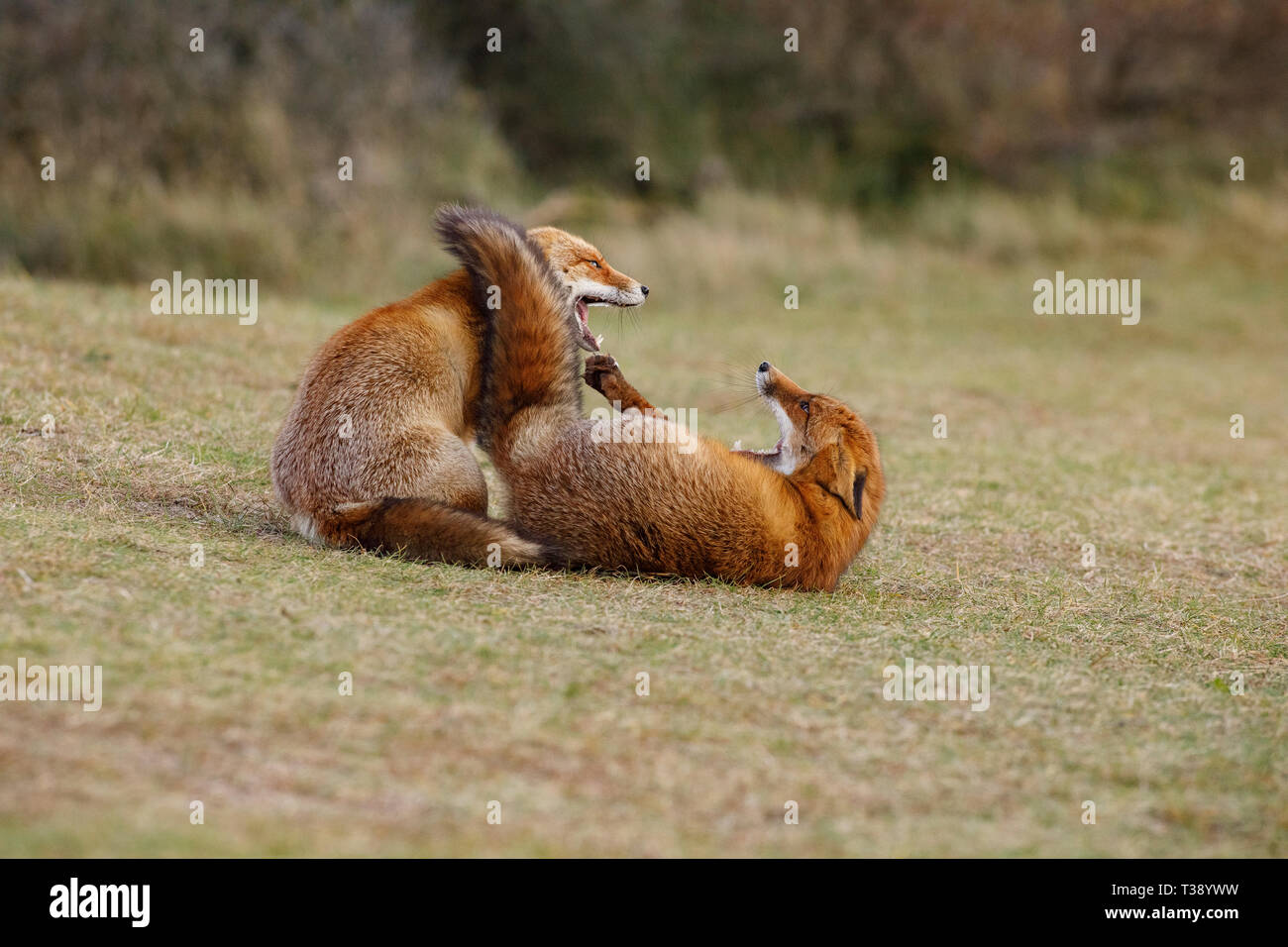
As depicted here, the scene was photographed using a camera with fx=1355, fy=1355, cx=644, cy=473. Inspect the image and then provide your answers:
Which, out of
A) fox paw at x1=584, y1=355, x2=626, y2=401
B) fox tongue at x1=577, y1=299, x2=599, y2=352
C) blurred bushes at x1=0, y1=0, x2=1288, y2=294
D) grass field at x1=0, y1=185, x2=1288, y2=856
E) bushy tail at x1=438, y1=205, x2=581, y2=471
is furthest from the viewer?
blurred bushes at x1=0, y1=0, x2=1288, y2=294

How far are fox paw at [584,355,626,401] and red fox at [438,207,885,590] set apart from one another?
1.2 inches

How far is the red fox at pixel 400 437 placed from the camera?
562 centimetres

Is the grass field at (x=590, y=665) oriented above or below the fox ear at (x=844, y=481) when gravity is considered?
below

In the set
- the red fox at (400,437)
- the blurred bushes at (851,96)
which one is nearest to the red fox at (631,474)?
the red fox at (400,437)

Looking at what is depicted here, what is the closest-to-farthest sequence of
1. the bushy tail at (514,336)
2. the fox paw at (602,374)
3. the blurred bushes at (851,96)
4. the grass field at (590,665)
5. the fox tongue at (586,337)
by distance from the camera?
the grass field at (590,665) → the bushy tail at (514,336) → the fox paw at (602,374) → the fox tongue at (586,337) → the blurred bushes at (851,96)

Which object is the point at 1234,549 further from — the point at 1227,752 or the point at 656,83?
the point at 656,83

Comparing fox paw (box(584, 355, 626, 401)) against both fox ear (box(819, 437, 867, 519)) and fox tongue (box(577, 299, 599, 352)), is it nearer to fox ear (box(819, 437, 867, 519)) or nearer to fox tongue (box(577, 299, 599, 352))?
fox tongue (box(577, 299, 599, 352))

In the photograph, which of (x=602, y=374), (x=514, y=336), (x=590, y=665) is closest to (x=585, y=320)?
(x=602, y=374)

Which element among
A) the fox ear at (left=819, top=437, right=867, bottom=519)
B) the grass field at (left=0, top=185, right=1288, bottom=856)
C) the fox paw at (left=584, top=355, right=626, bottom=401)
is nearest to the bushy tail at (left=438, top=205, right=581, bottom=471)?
the fox paw at (left=584, top=355, right=626, bottom=401)

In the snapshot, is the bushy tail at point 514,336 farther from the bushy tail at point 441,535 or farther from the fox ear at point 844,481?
the fox ear at point 844,481

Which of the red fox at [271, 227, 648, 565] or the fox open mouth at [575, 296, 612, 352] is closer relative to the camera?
the red fox at [271, 227, 648, 565]

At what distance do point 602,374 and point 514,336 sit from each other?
586mm

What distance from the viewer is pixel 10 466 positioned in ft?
21.1

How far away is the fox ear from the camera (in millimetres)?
5992
